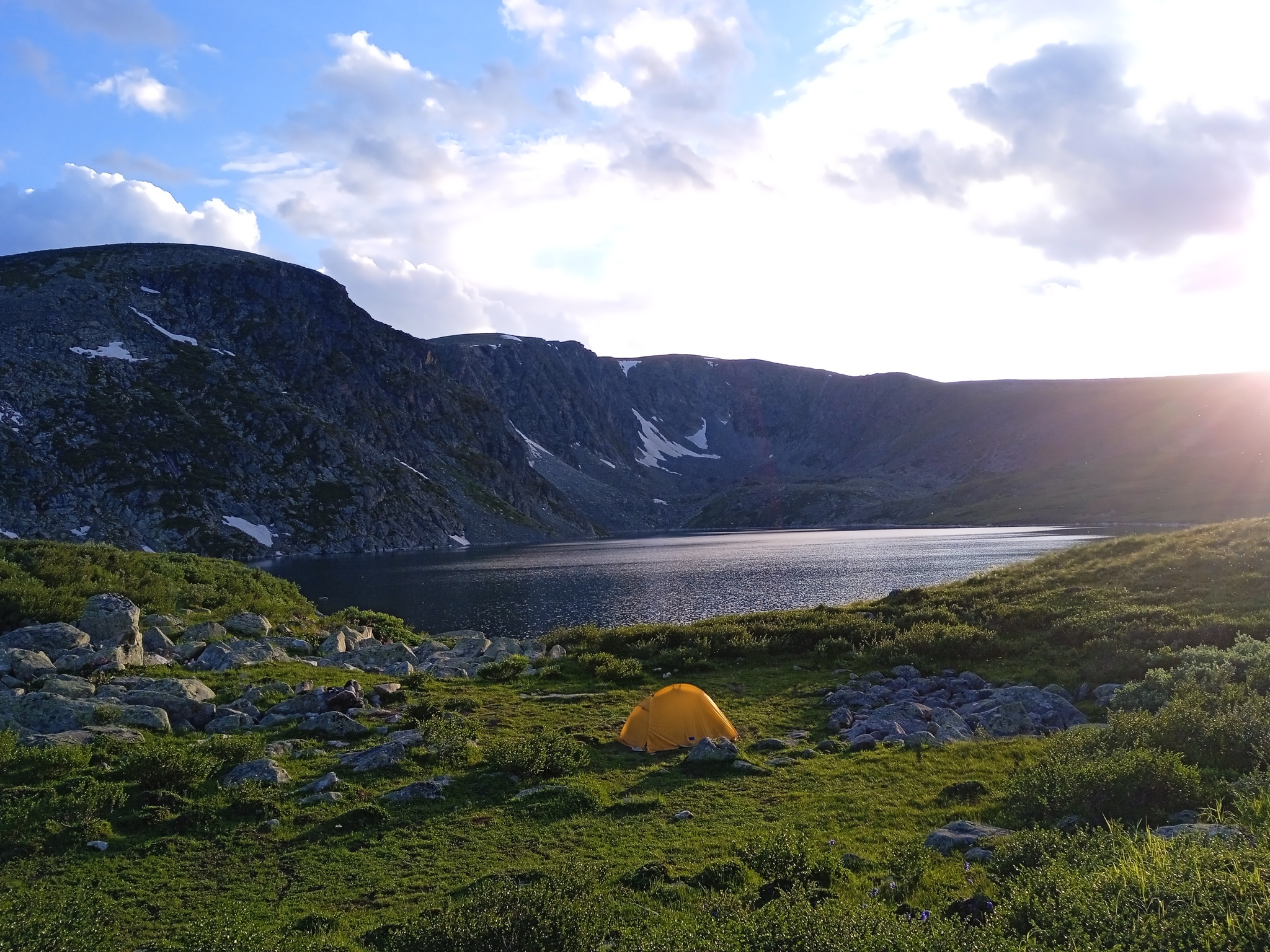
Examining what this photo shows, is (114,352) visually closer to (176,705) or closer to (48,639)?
(48,639)

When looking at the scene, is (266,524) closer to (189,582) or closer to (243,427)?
(243,427)

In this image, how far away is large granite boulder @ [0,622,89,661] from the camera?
21750mm

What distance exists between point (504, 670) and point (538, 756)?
1118 cm

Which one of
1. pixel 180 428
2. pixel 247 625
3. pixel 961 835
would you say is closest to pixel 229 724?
pixel 247 625

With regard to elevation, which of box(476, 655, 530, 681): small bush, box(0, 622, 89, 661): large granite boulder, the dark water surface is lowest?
the dark water surface

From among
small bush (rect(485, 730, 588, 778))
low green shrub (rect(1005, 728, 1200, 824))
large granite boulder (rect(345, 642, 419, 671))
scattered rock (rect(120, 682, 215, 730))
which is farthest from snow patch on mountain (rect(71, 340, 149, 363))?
low green shrub (rect(1005, 728, 1200, 824))

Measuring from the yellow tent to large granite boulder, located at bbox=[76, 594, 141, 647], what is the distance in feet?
53.0

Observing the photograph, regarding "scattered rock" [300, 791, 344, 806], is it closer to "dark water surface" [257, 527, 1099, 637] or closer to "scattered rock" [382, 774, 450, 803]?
"scattered rock" [382, 774, 450, 803]

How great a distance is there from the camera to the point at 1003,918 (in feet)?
23.3

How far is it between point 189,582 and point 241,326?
598ft

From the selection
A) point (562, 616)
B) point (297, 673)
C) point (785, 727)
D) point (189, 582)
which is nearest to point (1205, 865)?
point (785, 727)

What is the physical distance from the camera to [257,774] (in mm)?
14055

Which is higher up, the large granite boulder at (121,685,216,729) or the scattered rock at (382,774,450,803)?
the large granite boulder at (121,685,216,729)

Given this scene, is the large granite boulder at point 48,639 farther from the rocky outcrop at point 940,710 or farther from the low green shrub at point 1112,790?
the low green shrub at point 1112,790
